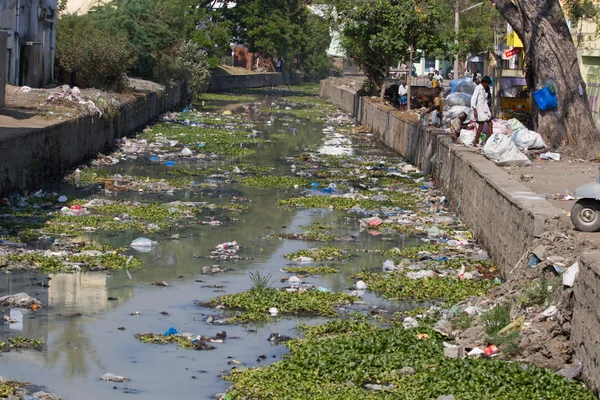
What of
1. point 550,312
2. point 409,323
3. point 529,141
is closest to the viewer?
point 550,312

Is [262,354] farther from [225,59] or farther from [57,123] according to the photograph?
[225,59]

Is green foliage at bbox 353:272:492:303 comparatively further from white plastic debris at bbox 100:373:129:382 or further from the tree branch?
the tree branch

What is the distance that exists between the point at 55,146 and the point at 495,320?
1172 centimetres

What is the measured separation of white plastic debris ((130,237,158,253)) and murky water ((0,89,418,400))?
4.9 inches

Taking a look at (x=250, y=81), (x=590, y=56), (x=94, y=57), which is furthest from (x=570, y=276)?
(x=250, y=81)

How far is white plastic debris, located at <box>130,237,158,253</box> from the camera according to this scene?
1198 cm

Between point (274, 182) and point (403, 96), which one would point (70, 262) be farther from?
point (403, 96)

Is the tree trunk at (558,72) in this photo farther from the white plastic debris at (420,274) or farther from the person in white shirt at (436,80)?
the person in white shirt at (436,80)

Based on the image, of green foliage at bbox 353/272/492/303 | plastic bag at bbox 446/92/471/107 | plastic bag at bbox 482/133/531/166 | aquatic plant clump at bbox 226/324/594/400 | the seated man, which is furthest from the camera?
plastic bag at bbox 446/92/471/107

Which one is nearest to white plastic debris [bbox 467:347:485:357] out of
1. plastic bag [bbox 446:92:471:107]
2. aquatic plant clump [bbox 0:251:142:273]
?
aquatic plant clump [bbox 0:251:142:273]

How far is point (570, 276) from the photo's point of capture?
7262 mm

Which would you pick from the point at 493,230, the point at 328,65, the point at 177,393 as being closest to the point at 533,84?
the point at 493,230

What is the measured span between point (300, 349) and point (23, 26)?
2020 cm

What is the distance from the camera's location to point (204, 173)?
19.6 meters
